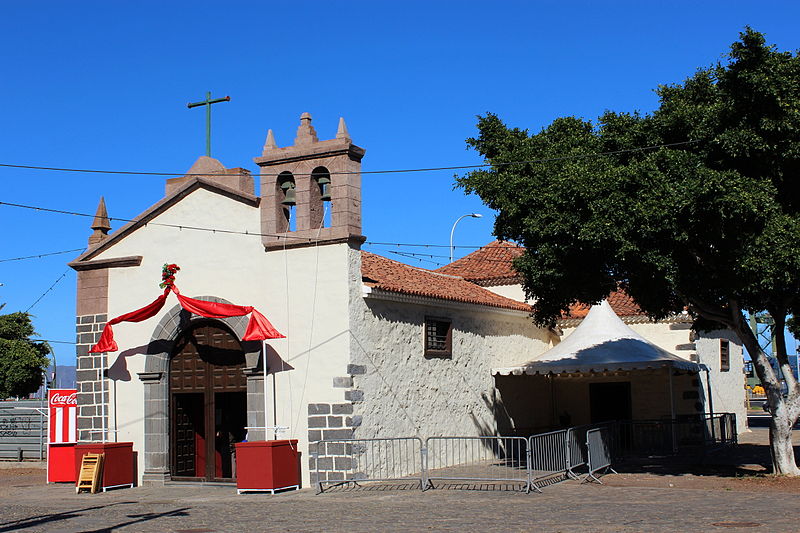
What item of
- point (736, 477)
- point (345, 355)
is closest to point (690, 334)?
point (736, 477)

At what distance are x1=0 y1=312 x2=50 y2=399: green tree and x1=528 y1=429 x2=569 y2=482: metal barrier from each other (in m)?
23.2

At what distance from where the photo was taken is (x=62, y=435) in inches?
734

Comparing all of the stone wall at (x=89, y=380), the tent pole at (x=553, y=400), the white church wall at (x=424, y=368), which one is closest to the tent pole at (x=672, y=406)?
the tent pole at (x=553, y=400)

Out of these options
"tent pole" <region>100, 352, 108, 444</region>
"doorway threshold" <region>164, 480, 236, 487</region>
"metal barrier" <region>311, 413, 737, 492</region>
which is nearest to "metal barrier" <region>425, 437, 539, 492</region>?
"metal barrier" <region>311, 413, 737, 492</region>

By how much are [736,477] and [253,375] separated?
884cm

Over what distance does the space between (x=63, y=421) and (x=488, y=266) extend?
12.9m

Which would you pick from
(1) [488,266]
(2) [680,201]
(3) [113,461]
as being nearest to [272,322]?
(3) [113,461]

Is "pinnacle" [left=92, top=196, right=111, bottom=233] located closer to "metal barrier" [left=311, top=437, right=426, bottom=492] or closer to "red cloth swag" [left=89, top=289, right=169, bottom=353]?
"red cloth swag" [left=89, top=289, right=169, bottom=353]

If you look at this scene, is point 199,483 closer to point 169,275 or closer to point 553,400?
point 169,275

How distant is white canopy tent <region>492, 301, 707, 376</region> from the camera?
1986 centimetres

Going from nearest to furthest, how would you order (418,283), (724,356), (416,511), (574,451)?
(416,511) < (574,451) < (418,283) < (724,356)

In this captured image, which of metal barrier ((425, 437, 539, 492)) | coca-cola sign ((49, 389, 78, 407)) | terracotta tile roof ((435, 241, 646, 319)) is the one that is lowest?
metal barrier ((425, 437, 539, 492))

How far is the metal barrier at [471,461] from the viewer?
51.2 ft

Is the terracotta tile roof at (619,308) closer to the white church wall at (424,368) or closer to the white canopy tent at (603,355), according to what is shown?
the white canopy tent at (603,355)
